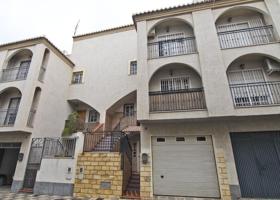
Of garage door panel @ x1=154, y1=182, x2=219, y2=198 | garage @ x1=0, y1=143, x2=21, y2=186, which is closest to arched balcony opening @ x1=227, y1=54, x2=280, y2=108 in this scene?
garage door panel @ x1=154, y1=182, x2=219, y2=198

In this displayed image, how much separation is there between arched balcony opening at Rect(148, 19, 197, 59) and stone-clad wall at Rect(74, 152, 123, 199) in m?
6.51

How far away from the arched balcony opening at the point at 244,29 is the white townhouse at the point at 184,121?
0.06 m

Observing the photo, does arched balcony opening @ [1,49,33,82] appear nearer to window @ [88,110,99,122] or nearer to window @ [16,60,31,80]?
window @ [16,60,31,80]

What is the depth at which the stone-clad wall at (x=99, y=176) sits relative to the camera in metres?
8.15

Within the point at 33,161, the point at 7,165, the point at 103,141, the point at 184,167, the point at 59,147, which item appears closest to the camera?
the point at 184,167

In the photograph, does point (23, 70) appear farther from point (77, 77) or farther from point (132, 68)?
point (132, 68)

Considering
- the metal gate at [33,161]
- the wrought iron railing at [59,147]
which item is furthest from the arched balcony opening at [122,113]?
the metal gate at [33,161]

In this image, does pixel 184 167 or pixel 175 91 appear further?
pixel 175 91

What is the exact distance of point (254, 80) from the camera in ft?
29.7

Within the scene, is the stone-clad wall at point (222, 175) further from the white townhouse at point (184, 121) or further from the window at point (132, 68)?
the window at point (132, 68)

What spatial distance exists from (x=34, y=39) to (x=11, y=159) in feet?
33.9

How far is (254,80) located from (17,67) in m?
16.9

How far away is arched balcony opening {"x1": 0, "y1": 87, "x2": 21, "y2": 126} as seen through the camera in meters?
11.7

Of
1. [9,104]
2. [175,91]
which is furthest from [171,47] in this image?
[9,104]
